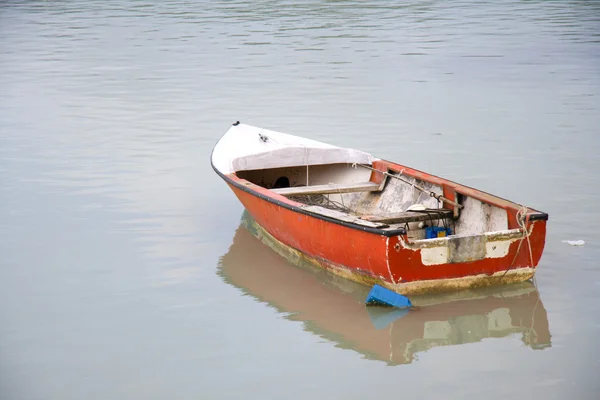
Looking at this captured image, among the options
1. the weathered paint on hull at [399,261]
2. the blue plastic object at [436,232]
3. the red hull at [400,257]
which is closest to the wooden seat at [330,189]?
the red hull at [400,257]

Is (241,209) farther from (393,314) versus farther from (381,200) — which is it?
(393,314)

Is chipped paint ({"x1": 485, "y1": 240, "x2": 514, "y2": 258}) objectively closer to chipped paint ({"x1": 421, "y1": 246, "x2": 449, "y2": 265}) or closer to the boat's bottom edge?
the boat's bottom edge

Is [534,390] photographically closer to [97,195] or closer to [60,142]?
[97,195]

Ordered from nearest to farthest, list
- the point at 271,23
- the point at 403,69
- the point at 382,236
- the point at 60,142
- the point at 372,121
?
the point at 382,236, the point at 60,142, the point at 372,121, the point at 403,69, the point at 271,23

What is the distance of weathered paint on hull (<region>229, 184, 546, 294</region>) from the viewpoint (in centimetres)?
775

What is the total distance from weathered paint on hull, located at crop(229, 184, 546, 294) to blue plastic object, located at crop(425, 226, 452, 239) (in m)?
0.80

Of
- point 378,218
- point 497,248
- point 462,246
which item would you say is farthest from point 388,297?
point 378,218

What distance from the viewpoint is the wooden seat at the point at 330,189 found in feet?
32.1

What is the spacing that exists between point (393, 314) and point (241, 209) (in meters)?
3.86

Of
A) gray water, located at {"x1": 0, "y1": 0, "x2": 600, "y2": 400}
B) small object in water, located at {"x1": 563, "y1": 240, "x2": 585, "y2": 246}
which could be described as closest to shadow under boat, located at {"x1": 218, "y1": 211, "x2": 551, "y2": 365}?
gray water, located at {"x1": 0, "y1": 0, "x2": 600, "y2": 400}

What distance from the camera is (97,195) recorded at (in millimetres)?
11852

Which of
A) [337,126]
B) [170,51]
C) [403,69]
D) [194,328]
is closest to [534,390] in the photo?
[194,328]

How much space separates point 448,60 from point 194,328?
643 inches

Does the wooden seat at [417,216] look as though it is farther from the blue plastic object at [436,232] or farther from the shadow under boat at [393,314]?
the shadow under boat at [393,314]
